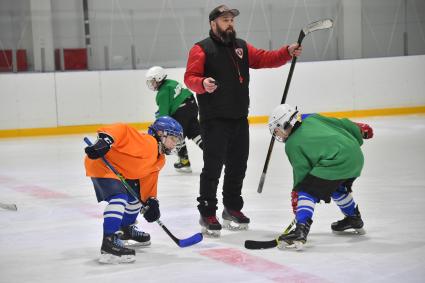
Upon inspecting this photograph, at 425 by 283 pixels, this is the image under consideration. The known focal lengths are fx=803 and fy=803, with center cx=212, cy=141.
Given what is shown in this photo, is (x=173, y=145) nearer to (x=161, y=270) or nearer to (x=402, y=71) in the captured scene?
(x=161, y=270)

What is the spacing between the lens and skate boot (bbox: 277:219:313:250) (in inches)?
164

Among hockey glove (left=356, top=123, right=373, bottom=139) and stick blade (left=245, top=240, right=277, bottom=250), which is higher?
hockey glove (left=356, top=123, right=373, bottom=139)

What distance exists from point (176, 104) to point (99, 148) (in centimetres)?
389

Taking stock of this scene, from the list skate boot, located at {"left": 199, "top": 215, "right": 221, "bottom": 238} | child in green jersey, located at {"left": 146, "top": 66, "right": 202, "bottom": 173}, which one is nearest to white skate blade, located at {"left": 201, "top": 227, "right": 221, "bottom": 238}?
skate boot, located at {"left": 199, "top": 215, "right": 221, "bottom": 238}

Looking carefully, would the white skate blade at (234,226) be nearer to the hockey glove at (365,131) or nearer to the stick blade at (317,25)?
the hockey glove at (365,131)

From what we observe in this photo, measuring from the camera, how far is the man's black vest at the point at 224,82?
4773 mm

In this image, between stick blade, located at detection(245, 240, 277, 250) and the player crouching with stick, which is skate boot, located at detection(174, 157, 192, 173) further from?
stick blade, located at detection(245, 240, 277, 250)

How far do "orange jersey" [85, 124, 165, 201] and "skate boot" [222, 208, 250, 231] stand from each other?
821mm

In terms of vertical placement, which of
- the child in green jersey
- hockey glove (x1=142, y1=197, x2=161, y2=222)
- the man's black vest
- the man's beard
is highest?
the man's beard

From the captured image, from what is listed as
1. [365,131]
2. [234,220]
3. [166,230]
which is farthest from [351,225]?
[166,230]

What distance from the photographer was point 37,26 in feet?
41.4

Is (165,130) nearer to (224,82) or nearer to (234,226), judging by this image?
(224,82)

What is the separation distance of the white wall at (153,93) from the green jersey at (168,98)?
4437mm

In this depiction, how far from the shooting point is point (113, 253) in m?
4.05
